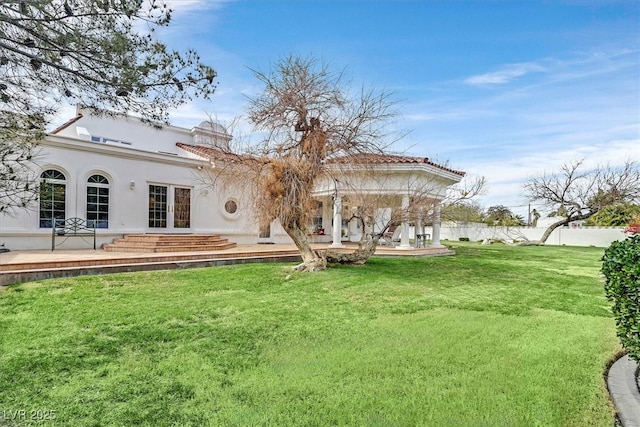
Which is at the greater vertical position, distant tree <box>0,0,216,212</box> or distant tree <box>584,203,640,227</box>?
distant tree <box>0,0,216,212</box>

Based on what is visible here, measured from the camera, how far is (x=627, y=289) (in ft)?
12.9

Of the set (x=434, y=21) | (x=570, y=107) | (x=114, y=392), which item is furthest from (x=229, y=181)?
(x=570, y=107)

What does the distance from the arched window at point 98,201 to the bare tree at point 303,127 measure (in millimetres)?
8267

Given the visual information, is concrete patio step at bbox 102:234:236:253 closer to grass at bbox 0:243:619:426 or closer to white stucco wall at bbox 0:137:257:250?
white stucco wall at bbox 0:137:257:250

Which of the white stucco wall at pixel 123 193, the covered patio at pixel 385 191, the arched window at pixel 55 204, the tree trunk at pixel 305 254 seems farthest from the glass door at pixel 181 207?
the tree trunk at pixel 305 254

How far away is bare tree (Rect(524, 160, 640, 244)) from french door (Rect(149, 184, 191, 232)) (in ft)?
102

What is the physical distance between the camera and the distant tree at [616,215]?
29.7 m

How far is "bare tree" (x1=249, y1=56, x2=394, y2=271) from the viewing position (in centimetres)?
1067

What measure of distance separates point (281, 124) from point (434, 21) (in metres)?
7.07

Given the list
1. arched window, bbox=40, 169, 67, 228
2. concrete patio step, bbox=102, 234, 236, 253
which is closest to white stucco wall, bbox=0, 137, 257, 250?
arched window, bbox=40, 169, 67, 228

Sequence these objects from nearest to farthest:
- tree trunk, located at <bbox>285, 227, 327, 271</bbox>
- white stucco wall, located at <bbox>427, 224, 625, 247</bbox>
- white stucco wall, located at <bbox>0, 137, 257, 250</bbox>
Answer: tree trunk, located at <bbox>285, 227, 327, 271</bbox>
white stucco wall, located at <bbox>0, 137, 257, 250</bbox>
white stucco wall, located at <bbox>427, 224, 625, 247</bbox>

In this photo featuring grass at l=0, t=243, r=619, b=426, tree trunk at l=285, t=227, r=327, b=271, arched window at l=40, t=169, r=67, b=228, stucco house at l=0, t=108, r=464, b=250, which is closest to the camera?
grass at l=0, t=243, r=619, b=426

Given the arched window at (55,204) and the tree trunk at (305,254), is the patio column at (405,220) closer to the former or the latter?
the tree trunk at (305,254)

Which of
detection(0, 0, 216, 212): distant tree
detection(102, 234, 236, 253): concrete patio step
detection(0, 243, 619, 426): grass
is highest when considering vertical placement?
detection(0, 0, 216, 212): distant tree
